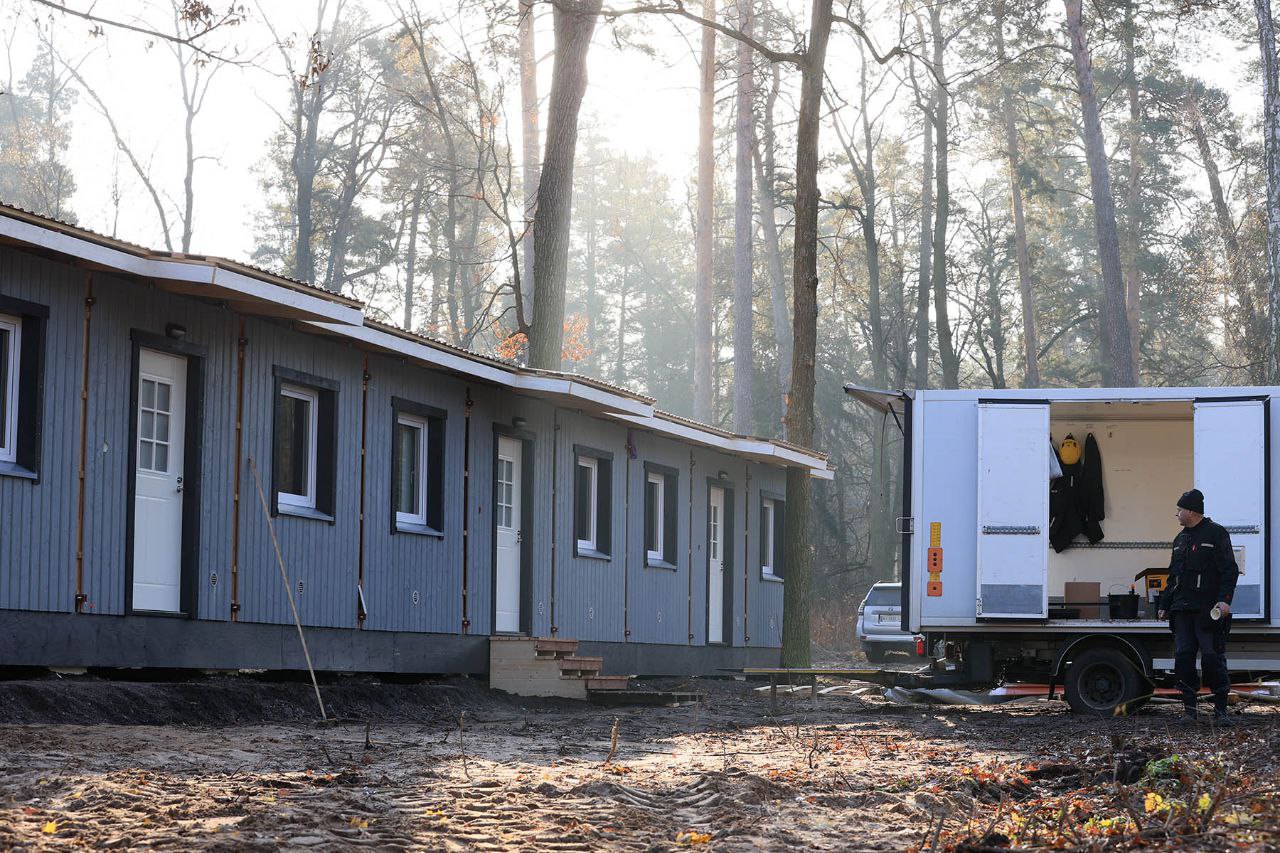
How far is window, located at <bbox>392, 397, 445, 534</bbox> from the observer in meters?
16.5

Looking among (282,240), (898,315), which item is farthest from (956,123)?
(282,240)

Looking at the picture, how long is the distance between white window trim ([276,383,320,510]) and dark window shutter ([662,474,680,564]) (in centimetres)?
825

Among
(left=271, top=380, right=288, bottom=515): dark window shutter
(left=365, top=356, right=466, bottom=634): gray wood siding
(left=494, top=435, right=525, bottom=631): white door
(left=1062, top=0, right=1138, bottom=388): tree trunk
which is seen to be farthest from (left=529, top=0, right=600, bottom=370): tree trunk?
(left=1062, top=0, right=1138, bottom=388): tree trunk

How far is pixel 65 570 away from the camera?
1180 centimetres

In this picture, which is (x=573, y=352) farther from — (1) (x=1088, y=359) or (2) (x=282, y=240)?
(1) (x=1088, y=359)

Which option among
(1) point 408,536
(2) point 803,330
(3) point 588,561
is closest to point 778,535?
(2) point 803,330

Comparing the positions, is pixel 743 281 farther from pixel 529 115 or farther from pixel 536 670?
pixel 536 670

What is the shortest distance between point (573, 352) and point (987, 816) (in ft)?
140

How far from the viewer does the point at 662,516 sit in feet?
74.2

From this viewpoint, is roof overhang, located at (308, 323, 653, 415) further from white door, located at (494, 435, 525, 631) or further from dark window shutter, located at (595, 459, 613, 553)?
dark window shutter, located at (595, 459, 613, 553)

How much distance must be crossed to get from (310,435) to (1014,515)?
6.53 meters

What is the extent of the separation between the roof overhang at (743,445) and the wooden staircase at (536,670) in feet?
12.9

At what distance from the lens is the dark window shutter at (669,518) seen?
22.5 meters

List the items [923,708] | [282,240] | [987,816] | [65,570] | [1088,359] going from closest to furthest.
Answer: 1. [987,816]
2. [65,570]
3. [923,708]
4. [282,240]
5. [1088,359]
